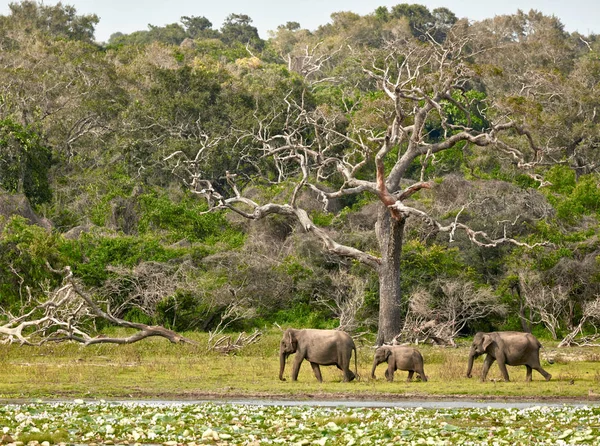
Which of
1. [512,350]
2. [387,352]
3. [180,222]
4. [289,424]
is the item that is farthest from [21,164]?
[289,424]

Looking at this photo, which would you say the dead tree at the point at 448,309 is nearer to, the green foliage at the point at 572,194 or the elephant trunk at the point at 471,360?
the green foliage at the point at 572,194

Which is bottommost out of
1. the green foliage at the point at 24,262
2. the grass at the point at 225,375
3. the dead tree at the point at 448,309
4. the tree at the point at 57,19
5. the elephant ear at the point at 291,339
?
the grass at the point at 225,375

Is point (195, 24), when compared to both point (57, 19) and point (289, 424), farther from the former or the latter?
point (289, 424)

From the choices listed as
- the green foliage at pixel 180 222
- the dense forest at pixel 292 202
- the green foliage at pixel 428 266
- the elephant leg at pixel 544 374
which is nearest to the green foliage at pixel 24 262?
the dense forest at pixel 292 202

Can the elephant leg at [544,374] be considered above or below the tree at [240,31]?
below

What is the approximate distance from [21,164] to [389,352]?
28.5 metres

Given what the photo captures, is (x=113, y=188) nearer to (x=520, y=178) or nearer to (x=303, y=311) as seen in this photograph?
(x=303, y=311)

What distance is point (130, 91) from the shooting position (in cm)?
6366

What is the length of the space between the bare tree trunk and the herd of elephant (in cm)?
977

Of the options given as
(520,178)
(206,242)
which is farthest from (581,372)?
(520,178)

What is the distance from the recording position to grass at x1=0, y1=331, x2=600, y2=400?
23047mm

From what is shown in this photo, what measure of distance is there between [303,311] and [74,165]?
2218cm

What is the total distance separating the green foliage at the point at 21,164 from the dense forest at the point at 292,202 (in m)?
0.11

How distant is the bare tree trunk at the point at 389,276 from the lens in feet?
118
